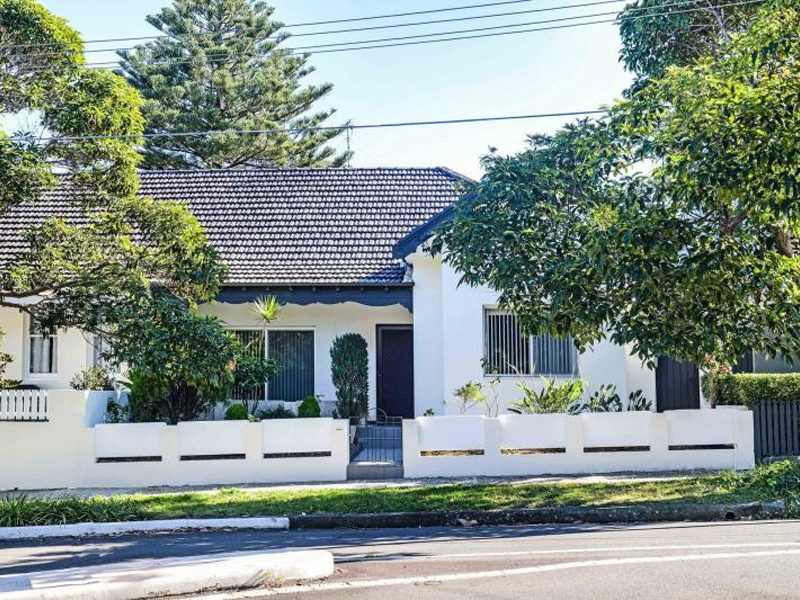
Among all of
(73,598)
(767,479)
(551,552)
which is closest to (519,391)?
(767,479)

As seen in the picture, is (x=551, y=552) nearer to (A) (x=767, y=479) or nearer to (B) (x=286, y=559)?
(B) (x=286, y=559)

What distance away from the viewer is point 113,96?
13.5m

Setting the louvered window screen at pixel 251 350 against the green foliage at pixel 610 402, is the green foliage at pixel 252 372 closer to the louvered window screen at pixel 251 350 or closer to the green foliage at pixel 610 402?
the louvered window screen at pixel 251 350

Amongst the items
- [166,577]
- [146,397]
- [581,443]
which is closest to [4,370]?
[146,397]

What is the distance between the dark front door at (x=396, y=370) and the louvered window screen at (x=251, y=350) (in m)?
2.63

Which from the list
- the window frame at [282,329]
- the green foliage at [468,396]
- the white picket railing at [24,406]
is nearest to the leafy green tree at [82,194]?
the white picket railing at [24,406]

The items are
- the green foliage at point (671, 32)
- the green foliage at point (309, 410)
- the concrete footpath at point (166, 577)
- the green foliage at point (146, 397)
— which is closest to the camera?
the concrete footpath at point (166, 577)

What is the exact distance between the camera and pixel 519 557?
345 inches

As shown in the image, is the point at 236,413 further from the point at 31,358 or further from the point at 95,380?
the point at 31,358

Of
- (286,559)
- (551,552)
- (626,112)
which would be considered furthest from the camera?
(626,112)

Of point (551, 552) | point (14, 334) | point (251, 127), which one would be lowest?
point (551, 552)

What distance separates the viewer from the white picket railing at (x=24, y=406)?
1454cm

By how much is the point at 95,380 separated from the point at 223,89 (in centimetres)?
2461

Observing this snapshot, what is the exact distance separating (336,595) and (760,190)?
7.44 meters
